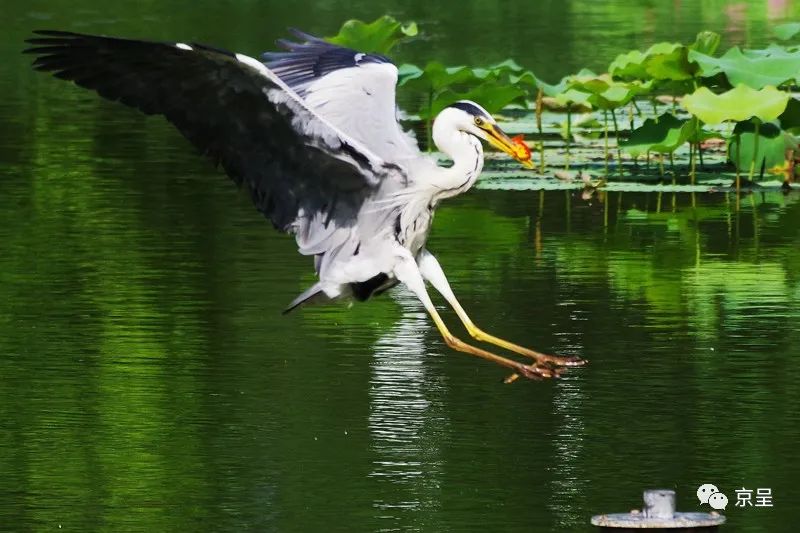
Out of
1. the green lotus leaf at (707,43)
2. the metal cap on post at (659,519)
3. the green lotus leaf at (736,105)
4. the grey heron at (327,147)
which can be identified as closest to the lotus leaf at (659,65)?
the green lotus leaf at (707,43)

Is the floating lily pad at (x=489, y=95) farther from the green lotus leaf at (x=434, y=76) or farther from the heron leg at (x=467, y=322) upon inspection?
the heron leg at (x=467, y=322)

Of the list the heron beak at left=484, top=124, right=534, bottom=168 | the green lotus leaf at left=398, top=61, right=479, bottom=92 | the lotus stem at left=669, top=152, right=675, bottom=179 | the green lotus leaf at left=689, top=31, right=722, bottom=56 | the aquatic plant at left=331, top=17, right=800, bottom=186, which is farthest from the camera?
the green lotus leaf at left=689, top=31, right=722, bottom=56

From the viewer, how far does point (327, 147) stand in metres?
7.86

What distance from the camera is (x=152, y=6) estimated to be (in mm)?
29797

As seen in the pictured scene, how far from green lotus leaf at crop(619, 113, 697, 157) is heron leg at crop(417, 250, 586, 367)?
19.0 ft

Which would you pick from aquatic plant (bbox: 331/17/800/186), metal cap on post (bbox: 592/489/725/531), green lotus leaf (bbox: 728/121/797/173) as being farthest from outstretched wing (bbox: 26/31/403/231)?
green lotus leaf (bbox: 728/121/797/173)

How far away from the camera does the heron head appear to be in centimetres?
789

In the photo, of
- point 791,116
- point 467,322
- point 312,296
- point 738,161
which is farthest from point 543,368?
point 791,116

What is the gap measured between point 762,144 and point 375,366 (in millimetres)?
6037

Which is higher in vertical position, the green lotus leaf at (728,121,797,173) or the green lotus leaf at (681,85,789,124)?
the green lotus leaf at (681,85,789,124)

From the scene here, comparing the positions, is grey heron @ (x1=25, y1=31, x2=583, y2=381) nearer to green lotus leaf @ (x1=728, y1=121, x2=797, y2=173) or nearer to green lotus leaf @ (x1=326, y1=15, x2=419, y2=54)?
green lotus leaf @ (x1=728, y1=121, x2=797, y2=173)

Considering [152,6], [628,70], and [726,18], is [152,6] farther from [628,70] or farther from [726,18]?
[628,70]

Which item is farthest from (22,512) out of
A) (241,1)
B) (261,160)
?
(241,1)

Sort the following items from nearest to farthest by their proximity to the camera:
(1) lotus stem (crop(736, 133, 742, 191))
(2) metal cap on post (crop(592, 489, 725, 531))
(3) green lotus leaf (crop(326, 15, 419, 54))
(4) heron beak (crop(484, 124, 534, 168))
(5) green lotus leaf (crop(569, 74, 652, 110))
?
(2) metal cap on post (crop(592, 489, 725, 531))
(4) heron beak (crop(484, 124, 534, 168))
(1) lotus stem (crop(736, 133, 742, 191))
(5) green lotus leaf (crop(569, 74, 652, 110))
(3) green lotus leaf (crop(326, 15, 419, 54))
